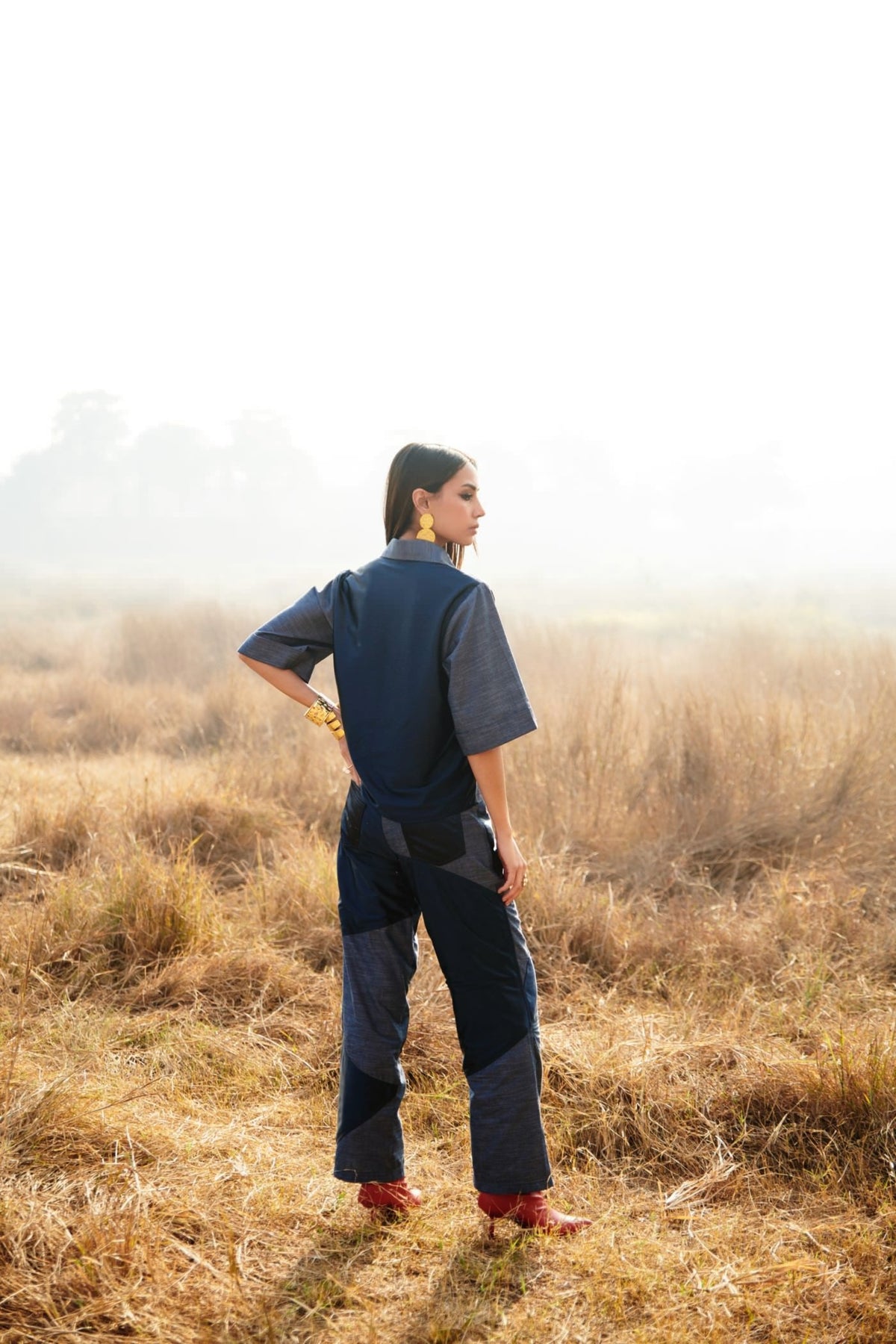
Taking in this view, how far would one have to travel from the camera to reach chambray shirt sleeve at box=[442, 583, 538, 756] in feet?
6.84

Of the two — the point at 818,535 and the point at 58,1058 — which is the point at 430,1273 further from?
the point at 818,535

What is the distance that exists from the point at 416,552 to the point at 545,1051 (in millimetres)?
1707

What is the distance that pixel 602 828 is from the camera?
5133 mm

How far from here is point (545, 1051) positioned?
313cm

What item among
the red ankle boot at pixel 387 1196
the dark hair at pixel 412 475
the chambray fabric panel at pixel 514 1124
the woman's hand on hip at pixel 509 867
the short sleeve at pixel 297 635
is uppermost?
the dark hair at pixel 412 475

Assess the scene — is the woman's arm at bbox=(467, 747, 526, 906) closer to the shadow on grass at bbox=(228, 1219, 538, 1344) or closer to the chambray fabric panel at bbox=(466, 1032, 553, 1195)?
the chambray fabric panel at bbox=(466, 1032, 553, 1195)

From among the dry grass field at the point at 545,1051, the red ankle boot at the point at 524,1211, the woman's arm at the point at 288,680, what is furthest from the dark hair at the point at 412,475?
the dry grass field at the point at 545,1051

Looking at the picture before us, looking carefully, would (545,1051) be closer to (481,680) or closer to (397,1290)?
(397,1290)

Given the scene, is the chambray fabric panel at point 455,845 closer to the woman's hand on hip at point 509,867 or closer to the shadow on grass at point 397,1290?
the woman's hand on hip at point 509,867

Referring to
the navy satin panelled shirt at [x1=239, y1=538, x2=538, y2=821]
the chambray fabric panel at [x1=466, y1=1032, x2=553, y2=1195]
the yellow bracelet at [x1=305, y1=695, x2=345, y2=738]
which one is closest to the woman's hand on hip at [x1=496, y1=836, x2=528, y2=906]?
the navy satin panelled shirt at [x1=239, y1=538, x2=538, y2=821]

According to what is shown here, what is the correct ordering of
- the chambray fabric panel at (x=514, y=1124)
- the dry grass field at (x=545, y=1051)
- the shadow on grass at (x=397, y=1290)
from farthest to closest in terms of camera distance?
1. the chambray fabric panel at (x=514, y=1124)
2. the dry grass field at (x=545, y=1051)
3. the shadow on grass at (x=397, y=1290)

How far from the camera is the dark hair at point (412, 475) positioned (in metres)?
2.20

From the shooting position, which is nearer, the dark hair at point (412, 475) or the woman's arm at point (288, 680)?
the dark hair at point (412, 475)

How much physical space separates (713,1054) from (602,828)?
82.3 inches
